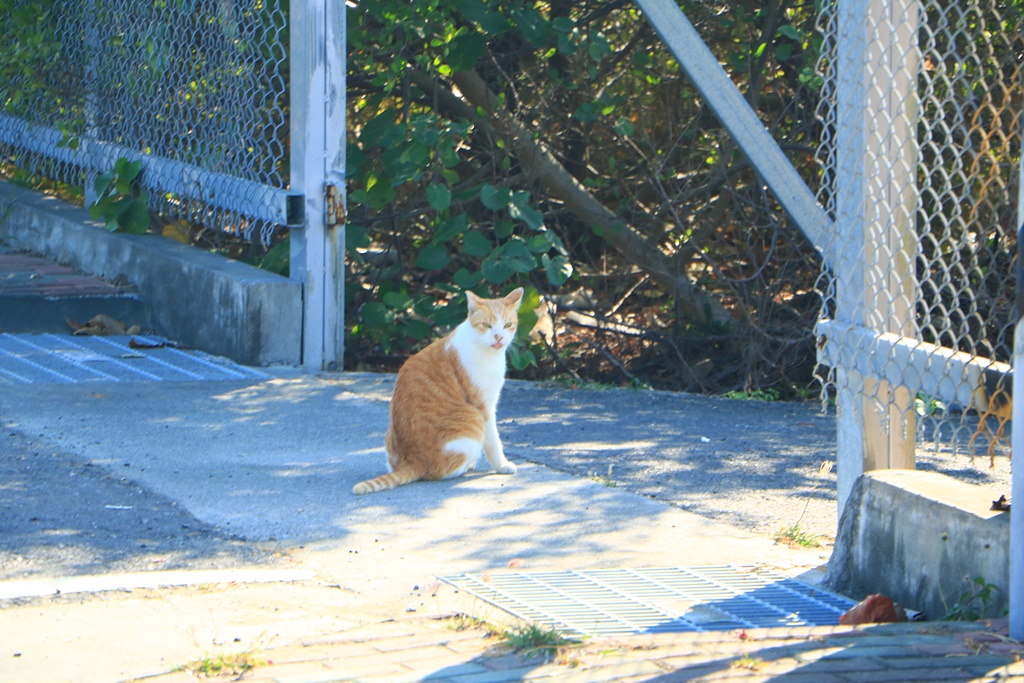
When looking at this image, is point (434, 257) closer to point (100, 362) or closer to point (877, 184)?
point (100, 362)

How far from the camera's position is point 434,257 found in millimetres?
7918

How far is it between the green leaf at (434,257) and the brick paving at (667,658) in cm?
454

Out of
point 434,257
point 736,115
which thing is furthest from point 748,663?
point 434,257

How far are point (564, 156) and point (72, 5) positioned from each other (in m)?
3.81

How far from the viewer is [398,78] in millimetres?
8461

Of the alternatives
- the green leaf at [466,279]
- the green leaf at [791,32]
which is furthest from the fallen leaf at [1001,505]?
the green leaf at [791,32]

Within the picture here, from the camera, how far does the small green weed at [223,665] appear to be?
3.13 meters

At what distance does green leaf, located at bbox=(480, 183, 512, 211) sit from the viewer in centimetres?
788

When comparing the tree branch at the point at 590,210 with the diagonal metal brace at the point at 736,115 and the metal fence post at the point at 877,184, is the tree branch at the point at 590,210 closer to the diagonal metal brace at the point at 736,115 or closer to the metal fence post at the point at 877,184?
the diagonal metal brace at the point at 736,115

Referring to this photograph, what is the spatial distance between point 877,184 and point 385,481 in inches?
87.4

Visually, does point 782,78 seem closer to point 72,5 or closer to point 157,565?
point 72,5

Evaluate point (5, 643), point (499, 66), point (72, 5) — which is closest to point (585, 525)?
point (5, 643)

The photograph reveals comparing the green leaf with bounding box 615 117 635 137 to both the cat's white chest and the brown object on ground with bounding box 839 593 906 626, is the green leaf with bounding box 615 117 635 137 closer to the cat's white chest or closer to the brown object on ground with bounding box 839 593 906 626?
the cat's white chest

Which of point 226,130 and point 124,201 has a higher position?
point 226,130
